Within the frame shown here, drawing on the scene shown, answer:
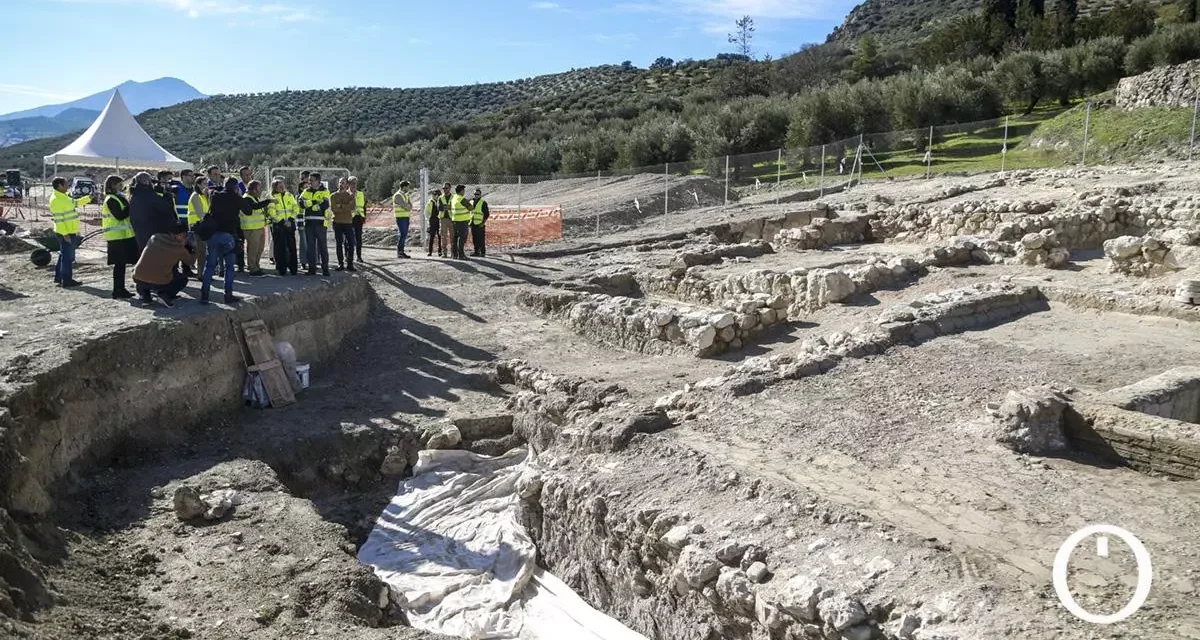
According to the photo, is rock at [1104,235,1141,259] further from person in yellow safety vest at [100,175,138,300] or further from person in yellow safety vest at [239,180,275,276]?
person in yellow safety vest at [100,175,138,300]

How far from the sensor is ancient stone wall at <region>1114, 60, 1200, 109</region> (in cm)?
2102

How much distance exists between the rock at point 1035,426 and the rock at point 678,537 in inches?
114

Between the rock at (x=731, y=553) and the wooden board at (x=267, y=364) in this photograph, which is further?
the wooden board at (x=267, y=364)

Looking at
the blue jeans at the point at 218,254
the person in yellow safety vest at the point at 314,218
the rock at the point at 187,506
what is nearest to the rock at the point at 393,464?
the rock at the point at 187,506

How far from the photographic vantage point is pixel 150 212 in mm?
10297

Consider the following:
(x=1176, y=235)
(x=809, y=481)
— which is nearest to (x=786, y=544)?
(x=809, y=481)

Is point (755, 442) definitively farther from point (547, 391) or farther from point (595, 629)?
point (547, 391)

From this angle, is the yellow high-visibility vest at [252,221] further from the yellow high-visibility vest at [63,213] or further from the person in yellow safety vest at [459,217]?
the person in yellow safety vest at [459,217]

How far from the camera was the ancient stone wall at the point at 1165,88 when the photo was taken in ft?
→ 68.9

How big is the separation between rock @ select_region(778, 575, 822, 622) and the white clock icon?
4.48 ft

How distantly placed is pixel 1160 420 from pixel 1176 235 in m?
7.10

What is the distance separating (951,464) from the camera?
7.13 metres

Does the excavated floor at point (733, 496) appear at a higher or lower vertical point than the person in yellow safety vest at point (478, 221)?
lower

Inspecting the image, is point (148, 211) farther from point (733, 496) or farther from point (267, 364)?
point (733, 496)
